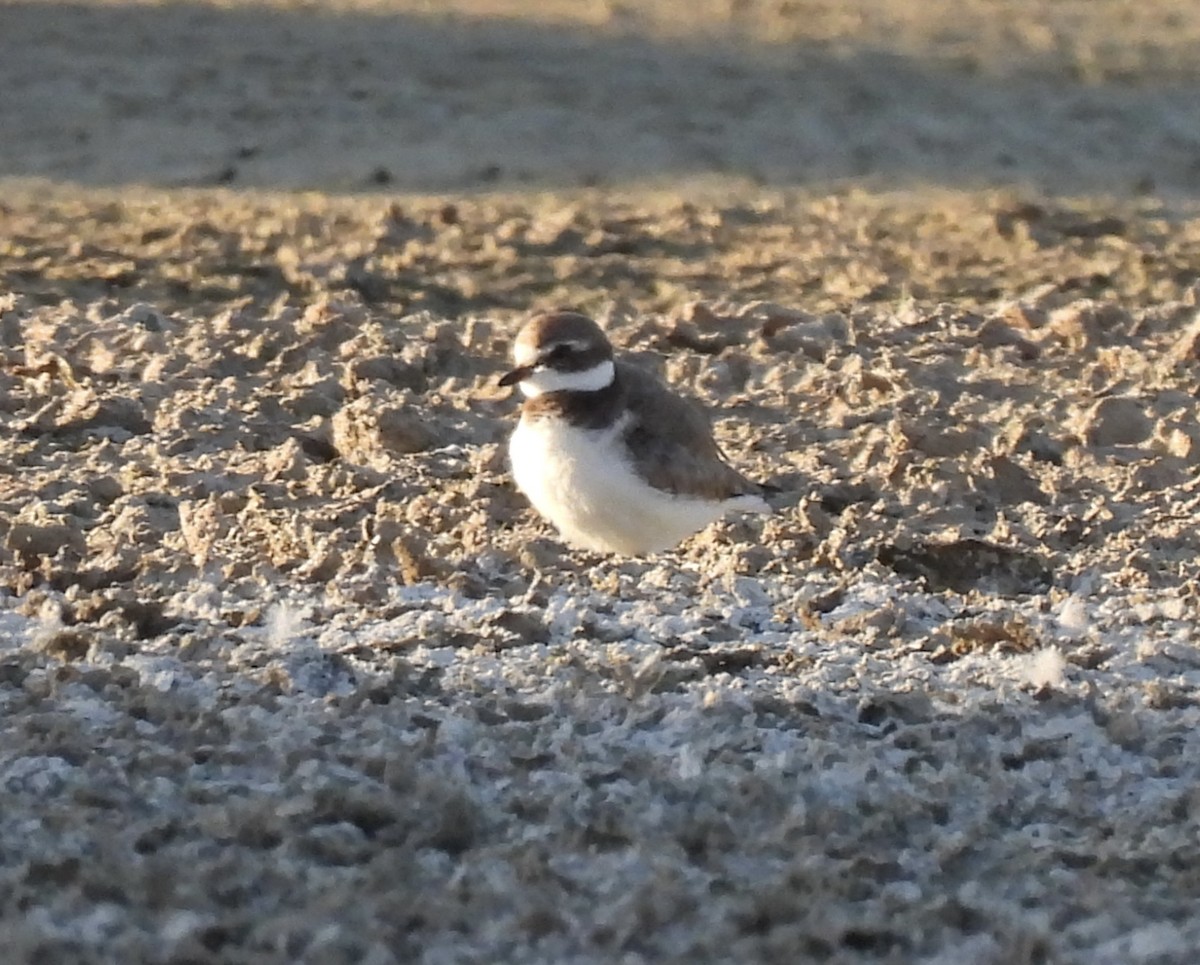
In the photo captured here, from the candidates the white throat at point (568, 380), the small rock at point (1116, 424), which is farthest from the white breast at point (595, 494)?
the small rock at point (1116, 424)

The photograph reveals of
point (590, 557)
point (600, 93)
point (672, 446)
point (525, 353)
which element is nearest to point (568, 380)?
point (525, 353)

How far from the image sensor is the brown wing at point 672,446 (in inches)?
211

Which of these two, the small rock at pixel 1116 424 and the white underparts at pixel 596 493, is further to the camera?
the small rock at pixel 1116 424

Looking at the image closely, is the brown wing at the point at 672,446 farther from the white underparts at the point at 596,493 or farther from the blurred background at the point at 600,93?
the blurred background at the point at 600,93

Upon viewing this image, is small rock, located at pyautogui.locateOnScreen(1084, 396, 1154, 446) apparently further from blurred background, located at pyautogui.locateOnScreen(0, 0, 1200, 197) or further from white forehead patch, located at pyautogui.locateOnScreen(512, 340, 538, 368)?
blurred background, located at pyautogui.locateOnScreen(0, 0, 1200, 197)

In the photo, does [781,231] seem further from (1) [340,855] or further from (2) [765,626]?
(1) [340,855]

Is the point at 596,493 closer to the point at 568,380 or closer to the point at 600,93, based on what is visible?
the point at 568,380

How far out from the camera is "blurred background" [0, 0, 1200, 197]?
33.8 ft

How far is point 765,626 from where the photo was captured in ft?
16.5

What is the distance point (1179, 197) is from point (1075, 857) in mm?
6547

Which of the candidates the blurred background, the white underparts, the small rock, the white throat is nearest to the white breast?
the white underparts

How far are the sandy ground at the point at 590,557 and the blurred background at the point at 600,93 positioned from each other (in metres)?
0.07

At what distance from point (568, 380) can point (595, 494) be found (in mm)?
373

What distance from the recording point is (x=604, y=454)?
17.6 ft
